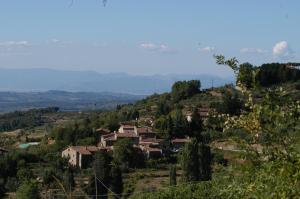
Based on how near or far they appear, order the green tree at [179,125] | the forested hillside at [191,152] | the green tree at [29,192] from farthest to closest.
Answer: the green tree at [179,125] → the green tree at [29,192] → the forested hillside at [191,152]

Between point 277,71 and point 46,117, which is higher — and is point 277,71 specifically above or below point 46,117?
above

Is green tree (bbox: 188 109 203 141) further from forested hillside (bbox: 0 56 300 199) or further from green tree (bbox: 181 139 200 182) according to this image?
green tree (bbox: 181 139 200 182)

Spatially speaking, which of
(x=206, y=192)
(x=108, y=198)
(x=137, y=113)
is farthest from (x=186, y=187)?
(x=137, y=113)

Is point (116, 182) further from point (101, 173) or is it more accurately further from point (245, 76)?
point (245, 76)

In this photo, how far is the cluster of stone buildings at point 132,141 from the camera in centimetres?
4697

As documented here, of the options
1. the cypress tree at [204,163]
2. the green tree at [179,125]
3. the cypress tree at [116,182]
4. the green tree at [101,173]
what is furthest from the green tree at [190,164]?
the green tree at [179,125]

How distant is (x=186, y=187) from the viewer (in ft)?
76.0

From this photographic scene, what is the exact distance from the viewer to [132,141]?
5138cm

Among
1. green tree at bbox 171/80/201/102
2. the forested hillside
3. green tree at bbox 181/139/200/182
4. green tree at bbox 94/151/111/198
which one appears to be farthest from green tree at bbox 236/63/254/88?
green tree at bbox 171/80/201/102

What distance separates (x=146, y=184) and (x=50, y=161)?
12813 mm

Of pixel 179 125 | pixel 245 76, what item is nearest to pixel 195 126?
pixel 179 125

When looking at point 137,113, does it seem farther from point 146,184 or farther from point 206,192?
point 206,192

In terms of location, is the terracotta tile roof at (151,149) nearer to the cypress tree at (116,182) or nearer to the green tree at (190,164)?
the green tree at (190,164)

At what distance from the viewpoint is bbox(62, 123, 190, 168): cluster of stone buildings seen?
47.0 m
